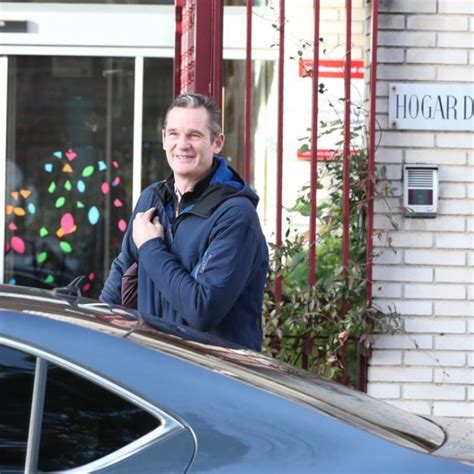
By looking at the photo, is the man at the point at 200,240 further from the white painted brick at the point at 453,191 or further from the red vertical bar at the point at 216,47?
the white painted brick at the point at 453,191

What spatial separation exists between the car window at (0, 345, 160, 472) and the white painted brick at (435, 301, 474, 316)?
351 centimetres

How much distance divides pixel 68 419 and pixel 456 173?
3688 millimetres

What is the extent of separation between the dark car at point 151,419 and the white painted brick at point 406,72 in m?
3.42

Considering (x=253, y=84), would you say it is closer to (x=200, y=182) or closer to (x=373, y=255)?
(x=373, y=255)

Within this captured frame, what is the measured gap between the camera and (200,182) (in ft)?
12.8

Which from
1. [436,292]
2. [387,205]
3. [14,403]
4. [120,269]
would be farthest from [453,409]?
[14,403]

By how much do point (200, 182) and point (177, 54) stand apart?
2.44 meters

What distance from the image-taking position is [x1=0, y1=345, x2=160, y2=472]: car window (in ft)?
8.05

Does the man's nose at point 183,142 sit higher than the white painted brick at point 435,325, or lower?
higher

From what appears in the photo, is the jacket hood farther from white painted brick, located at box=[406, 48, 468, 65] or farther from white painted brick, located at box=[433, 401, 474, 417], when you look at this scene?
white painted brick, located at box=[433, 401, 474, 417]

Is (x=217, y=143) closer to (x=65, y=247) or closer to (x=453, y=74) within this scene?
(x=453, y=74)

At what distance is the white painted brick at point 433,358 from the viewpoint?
576 centimetres

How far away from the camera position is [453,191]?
5.79 meters

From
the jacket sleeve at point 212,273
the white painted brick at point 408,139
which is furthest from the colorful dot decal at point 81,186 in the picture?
the jacket sleeve at point 212,273
